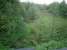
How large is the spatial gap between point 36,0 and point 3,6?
0.62 meters

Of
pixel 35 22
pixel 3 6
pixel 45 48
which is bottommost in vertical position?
pixel 45 48

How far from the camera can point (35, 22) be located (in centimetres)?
324

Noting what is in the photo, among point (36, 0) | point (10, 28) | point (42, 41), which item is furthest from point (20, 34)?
point (36, 0)

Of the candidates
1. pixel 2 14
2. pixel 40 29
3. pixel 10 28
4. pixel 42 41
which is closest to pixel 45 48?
pixel 42 41

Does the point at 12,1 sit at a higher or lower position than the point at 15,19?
higher

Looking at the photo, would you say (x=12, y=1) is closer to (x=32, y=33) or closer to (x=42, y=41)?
(x=32, y=33)

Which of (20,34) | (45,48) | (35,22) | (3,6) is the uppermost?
(3,6)

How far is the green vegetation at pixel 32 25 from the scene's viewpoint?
316cm

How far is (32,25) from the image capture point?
324cm

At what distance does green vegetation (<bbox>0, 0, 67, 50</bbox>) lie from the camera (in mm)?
3156

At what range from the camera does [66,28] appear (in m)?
3.32

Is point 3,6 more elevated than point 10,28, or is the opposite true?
point 3,6

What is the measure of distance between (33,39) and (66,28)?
0.65 metres

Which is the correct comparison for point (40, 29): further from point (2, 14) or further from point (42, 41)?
point (2, 14)
